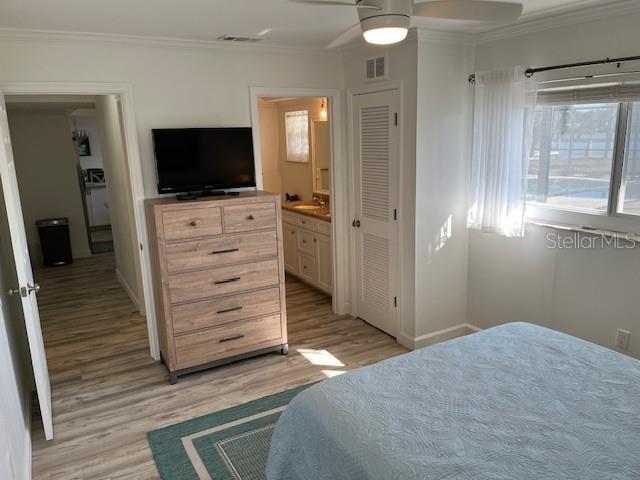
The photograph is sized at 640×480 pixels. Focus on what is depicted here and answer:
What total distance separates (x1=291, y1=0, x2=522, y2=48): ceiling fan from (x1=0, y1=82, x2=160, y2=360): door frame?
2051 mm

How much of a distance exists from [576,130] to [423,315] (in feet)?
5.73

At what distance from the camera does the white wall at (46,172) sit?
6895 millimetres

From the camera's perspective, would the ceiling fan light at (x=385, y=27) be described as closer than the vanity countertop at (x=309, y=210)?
Yes

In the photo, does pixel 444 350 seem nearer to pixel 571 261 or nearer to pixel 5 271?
pixel 571 261

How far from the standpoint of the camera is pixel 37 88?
315cm

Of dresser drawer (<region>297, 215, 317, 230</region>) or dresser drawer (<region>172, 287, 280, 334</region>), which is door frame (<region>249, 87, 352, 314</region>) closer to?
dresser drawer (<region>297, 215, 317, 230</region>)

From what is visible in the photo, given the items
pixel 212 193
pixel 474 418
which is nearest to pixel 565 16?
pixel 474 418

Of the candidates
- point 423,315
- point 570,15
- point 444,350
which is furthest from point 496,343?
point 570,15

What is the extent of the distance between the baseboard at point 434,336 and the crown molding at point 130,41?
8.46 feet

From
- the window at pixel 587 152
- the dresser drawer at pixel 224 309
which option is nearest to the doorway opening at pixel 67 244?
the dresser drawer at pixel 224 309

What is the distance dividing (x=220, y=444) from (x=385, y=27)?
2349 millimetres

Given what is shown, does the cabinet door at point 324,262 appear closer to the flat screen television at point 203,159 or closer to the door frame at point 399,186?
the door frame at point 399,186

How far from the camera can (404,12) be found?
1795mm

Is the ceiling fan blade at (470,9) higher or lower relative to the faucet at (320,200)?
higher
